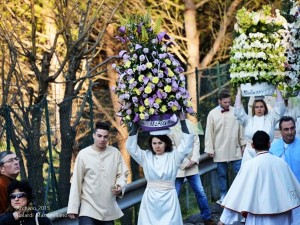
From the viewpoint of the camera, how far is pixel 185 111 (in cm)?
1377

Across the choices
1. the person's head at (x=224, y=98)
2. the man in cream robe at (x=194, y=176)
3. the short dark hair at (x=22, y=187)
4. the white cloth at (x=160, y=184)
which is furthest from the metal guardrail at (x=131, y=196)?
the short dark hair at (x=22, y=187)

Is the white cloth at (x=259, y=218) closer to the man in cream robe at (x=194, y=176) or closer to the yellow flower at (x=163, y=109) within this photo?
the yellow flower at (x=163, y=109)

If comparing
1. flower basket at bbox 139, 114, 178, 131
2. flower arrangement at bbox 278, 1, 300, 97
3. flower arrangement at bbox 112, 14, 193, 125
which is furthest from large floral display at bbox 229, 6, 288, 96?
flower basket at bbox 139, 114, 178, 131

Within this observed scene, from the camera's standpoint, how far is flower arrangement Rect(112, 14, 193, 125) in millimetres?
13508

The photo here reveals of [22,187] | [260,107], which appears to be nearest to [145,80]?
[22,187]

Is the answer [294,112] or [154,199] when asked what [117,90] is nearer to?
[154,199]

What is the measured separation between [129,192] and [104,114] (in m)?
4.81

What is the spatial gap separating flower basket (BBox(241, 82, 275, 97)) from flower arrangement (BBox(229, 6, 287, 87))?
0.06 m

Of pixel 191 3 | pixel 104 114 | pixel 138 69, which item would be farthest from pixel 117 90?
pixel 191 3

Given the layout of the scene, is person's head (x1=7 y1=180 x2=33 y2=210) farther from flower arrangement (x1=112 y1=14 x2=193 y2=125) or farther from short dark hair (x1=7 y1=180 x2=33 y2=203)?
flower arrangement (x1=112 y1=14 x2=193 y2=125)

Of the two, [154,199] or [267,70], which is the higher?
[267,70]

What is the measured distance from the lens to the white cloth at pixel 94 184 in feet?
44.9

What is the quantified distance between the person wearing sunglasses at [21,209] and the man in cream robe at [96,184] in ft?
7.73

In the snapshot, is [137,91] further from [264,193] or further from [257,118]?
[257,118]
